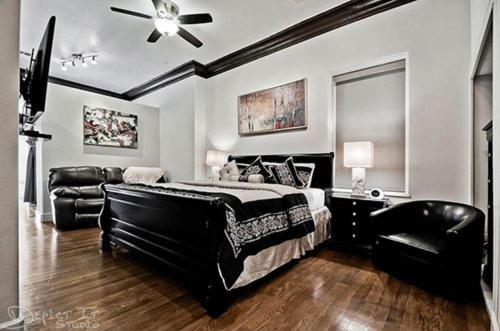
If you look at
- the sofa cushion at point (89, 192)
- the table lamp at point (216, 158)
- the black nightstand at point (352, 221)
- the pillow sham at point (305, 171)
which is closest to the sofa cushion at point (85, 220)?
the sofa cushion at point (89, 192)

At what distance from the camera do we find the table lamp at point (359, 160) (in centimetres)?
299

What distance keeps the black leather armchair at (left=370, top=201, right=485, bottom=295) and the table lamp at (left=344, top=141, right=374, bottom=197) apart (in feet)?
1.90

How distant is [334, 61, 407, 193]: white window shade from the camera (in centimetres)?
319

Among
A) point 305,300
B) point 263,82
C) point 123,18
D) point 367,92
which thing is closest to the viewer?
point 305,300

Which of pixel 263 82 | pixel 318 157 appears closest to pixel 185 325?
pixel 318 157

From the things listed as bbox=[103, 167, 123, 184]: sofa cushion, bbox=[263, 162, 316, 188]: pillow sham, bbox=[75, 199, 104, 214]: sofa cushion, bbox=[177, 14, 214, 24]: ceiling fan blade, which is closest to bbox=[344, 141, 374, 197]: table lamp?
bbox=[263, 162, 316, 188]: pillow sham

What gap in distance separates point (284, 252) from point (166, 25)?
10.2 ft

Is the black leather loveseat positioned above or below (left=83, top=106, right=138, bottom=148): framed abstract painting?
below

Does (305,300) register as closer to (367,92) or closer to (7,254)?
(7,254)

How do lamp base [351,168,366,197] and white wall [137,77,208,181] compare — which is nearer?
lamp base [351,168,366,197]

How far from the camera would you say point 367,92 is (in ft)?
11.5

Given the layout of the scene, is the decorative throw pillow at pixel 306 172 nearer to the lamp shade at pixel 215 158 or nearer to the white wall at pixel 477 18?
the lamp shade at pixel 215 158

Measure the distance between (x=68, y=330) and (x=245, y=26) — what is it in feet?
13.8

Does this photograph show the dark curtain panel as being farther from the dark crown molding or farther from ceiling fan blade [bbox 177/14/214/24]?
ceiling fan blade [bbox 177/14/214/24]
